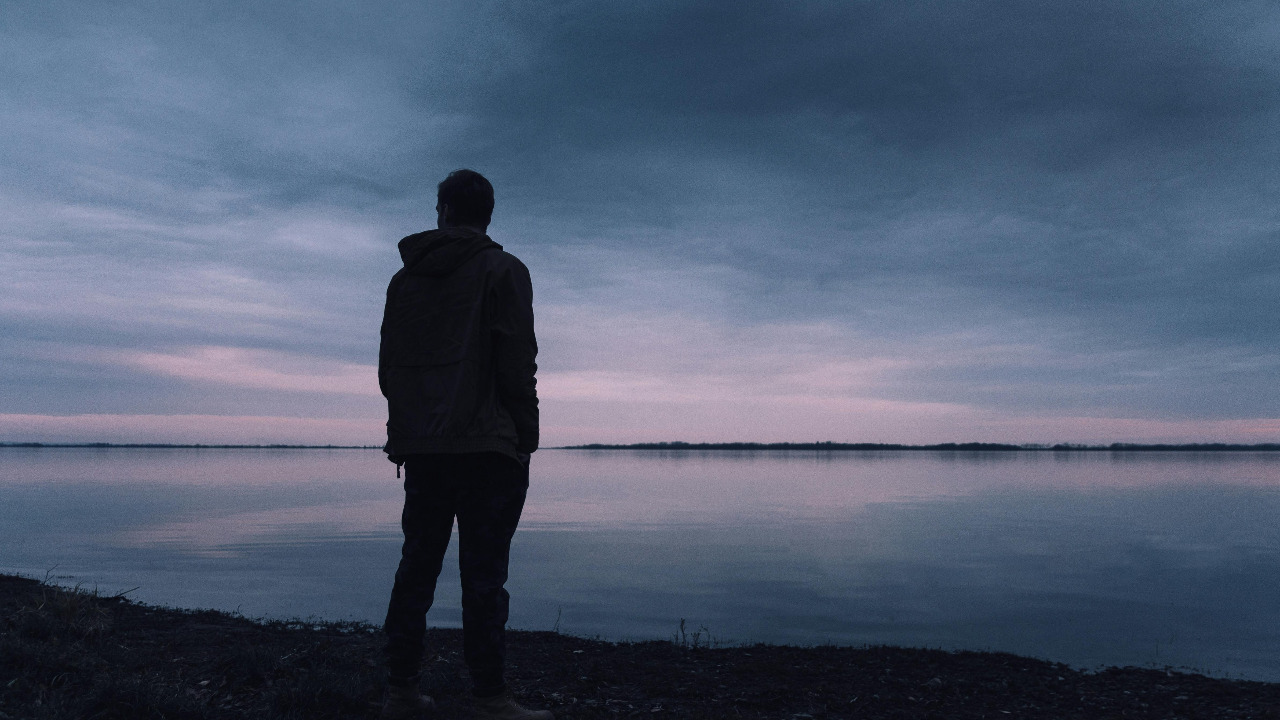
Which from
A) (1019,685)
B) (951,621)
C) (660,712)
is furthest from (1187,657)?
(660,712)

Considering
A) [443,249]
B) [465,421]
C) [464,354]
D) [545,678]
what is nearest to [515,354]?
[464,354]

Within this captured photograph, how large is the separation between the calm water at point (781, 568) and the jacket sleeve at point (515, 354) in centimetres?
720

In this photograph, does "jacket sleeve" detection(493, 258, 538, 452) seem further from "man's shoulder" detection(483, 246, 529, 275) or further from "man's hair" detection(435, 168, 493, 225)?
"man's hair" detection(435, 168, 493, 225)

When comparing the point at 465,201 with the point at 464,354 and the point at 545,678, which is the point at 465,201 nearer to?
the point at 464,354

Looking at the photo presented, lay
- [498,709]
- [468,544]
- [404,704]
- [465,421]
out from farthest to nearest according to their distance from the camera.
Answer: [404,704] → [498,709] → [468,544] → [465,421]

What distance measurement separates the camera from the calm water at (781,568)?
1179cm

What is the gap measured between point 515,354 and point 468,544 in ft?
3.70

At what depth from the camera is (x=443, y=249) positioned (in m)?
4.27

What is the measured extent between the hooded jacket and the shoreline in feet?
6.16

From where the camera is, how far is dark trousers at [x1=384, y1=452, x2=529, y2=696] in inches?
164

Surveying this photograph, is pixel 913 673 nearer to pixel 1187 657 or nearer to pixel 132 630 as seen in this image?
pixel 1187 657

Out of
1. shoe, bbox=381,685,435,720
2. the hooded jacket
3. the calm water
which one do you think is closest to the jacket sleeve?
the hooded jacket

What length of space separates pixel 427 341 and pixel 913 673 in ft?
20.7

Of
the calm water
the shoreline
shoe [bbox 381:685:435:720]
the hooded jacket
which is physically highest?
the hooded jacket
